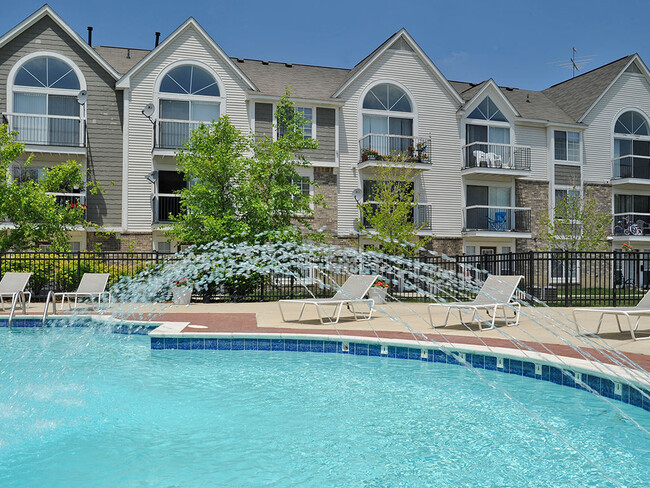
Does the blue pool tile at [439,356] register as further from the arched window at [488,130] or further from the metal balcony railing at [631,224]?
the metal balcony railing at [631,224]

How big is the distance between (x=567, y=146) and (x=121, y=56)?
867 inches

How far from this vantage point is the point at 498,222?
27047mm

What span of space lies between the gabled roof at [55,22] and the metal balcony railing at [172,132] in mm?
2677

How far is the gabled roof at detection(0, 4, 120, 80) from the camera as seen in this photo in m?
22.2

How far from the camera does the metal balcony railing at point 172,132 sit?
76.5ft

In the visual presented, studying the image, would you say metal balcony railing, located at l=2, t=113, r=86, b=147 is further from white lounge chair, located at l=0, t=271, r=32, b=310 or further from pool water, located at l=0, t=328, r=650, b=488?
pool water, located at l=0, t=328, r=650, b=488

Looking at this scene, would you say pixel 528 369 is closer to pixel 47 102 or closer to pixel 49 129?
pixel 49 129

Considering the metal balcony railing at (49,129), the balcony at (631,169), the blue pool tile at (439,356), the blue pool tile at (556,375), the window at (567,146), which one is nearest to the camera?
the blue pool tile at (556,375)

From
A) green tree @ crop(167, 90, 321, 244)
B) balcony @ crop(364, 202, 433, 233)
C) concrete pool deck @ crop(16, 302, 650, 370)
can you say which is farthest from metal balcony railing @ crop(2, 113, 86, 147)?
balcony @ crop(364, 202, 433, 233)

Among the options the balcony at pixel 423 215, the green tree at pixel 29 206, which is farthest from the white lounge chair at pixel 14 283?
the balcony at pixel 423 215

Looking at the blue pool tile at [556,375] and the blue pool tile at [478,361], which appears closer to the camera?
the blue pool tile at [556,375]

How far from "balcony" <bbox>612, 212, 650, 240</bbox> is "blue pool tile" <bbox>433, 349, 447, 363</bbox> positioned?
78.7 ft

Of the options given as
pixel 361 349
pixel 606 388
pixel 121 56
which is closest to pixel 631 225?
pixel 361 349

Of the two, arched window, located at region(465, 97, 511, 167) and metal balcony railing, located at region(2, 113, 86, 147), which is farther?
arched window, located at region(465, 97, 511, 167)
